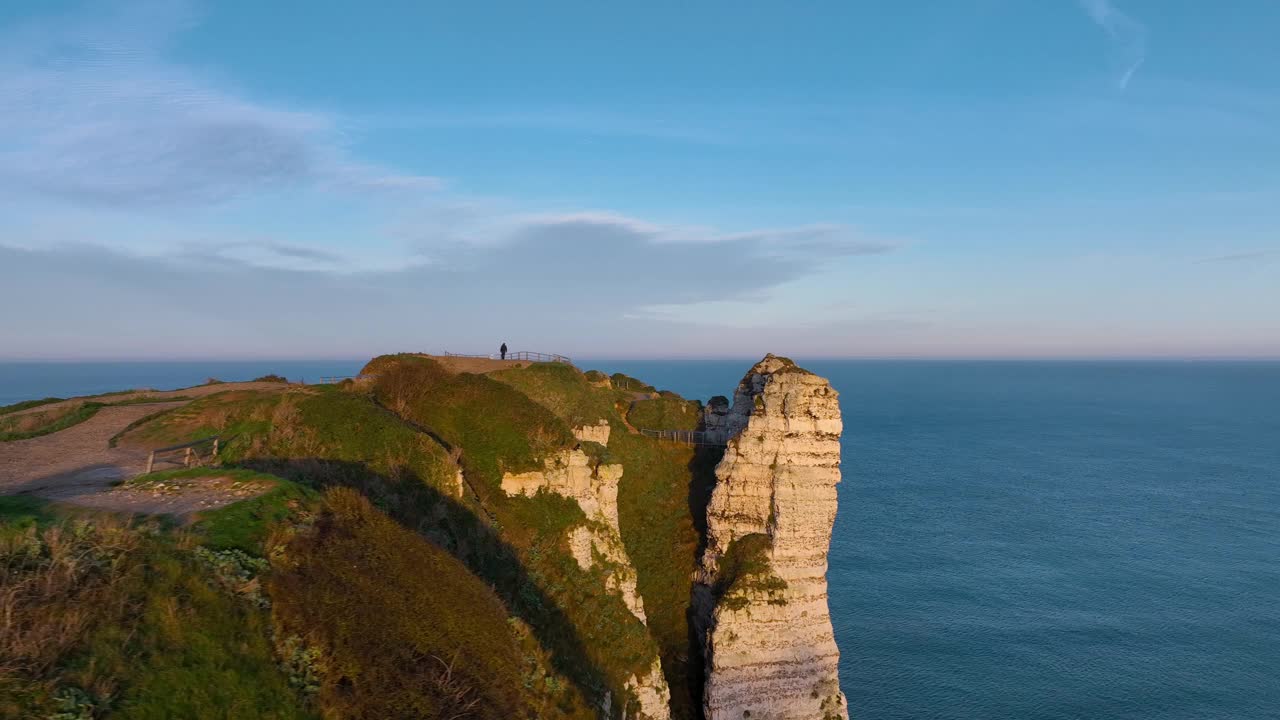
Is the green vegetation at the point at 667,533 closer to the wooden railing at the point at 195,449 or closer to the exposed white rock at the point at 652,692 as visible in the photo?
the exposed white rock at the point at 652,692

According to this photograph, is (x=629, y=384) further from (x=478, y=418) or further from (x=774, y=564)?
(x=774, y=564)

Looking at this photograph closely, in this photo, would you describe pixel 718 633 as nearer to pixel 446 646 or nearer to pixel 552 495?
pixel 552 495

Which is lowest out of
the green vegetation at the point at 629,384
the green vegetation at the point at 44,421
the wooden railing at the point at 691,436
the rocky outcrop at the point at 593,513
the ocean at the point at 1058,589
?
the ocean at the point at 1058,589

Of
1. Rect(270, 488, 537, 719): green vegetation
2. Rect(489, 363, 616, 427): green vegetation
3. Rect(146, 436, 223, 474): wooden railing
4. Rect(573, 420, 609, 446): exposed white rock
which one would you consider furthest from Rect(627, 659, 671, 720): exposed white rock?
Rect(146, 436, 223, 474): wooden railing

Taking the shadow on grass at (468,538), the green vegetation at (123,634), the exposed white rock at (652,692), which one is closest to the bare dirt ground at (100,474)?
the green vegetation at (123,634)

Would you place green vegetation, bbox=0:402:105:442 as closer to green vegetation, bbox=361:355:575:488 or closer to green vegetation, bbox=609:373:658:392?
green vegetation, bbox=361:355:575:488
